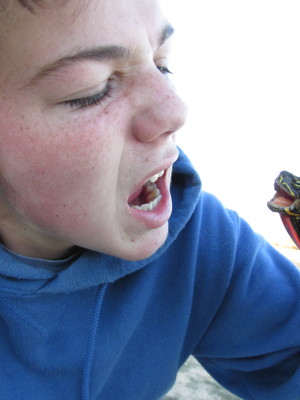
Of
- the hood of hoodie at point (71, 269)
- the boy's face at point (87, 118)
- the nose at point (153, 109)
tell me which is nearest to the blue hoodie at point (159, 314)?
the hood of hoodie at point (71, 269)

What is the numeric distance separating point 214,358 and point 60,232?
1.42ft

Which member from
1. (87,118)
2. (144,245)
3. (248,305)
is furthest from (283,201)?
(87,118)

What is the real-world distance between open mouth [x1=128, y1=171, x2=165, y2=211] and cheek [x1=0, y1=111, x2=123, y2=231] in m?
0.08

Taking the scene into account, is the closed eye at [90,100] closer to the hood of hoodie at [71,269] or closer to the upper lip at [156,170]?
the upper lip at [156,170]

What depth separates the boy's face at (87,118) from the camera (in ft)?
1.63

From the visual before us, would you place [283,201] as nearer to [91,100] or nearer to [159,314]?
[159,314]

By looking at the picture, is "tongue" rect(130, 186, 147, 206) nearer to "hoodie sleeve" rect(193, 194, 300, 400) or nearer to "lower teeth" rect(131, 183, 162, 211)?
"lower teeth" rect(131, 183, 162, 211)

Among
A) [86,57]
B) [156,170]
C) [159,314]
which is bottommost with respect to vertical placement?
[159,314]

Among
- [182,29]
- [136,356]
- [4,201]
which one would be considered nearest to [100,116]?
[4,201]

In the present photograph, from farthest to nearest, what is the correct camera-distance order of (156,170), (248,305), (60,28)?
(248,305) < (156,170) < (60,28)

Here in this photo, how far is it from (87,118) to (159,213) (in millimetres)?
164

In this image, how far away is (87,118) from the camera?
1.75 feet

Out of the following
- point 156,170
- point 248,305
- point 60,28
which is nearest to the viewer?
point 60,28

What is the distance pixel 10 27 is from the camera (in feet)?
1.60
